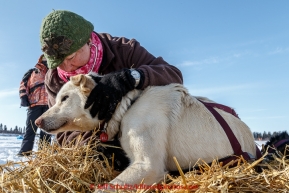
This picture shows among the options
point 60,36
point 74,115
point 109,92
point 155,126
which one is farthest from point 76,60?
point 155,126

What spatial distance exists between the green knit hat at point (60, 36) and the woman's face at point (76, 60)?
7 centimetres

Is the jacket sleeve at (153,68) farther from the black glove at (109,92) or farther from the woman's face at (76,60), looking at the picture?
the woman's face at (76,60)

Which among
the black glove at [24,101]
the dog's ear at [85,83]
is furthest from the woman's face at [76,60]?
the black glove at [24,101]

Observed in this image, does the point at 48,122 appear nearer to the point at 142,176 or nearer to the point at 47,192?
the point at 47,192

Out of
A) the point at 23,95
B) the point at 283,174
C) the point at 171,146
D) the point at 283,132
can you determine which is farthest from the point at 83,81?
the point at 23,95

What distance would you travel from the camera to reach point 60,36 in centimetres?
305

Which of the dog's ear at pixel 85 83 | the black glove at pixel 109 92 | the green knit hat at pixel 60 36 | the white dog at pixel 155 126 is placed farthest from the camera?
the green knit hat at pixel 60 36

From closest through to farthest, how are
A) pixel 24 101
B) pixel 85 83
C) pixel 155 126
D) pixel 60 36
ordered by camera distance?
pixel 155 126 < pixel 85 83 < pixel 60 36 < pixel 24 101

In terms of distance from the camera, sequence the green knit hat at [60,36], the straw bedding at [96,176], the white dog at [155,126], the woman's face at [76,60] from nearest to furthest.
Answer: the straw bedding at [96,176]
the white dog at [155,126]
the green knit hat at [60,36]
the woman's face at [76,60]

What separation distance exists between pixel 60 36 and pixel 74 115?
2.63ft

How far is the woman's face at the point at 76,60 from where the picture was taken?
3.22 meters

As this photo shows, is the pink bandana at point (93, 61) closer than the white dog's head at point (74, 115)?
No

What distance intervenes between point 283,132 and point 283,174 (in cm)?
132

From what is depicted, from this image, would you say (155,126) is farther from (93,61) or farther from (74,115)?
(93,61)
